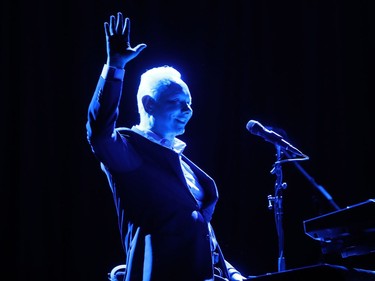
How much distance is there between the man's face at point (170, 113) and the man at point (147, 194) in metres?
0.01

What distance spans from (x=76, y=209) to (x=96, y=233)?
0.24 metres

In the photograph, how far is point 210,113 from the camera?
4.14 metres

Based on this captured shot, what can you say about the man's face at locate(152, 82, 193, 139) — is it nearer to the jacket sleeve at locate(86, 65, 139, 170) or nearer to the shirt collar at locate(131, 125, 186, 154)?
the shirt collar at locate(131, 125, 186, 154)

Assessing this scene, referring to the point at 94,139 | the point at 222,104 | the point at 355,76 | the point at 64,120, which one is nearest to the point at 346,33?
the point at 355,76

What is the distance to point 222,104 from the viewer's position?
4188 mm

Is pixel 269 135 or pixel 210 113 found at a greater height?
pixel 210 113

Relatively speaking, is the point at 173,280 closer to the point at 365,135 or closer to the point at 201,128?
the point at 201,128

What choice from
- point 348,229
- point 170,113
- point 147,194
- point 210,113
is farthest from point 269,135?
point 210,113

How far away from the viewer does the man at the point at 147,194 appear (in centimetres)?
172

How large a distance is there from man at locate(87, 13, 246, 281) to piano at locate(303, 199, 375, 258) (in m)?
0.47

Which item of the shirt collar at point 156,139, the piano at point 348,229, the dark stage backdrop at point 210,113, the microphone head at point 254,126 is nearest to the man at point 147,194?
the shirt collar at point 156,139

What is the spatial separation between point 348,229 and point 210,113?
2634 millimetres

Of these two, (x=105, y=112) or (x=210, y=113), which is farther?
(x=210, y=113)

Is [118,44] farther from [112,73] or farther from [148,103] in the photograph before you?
[148,103]
